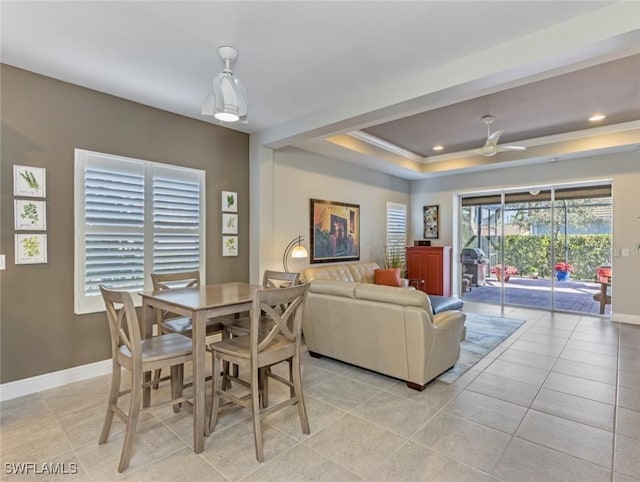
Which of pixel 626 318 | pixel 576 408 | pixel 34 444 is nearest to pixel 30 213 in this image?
pixel 34 444

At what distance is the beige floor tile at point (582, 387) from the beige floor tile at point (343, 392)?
5.60 ft

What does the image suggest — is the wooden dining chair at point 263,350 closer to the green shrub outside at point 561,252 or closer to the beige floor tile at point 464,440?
the beige floor tile at point 464,440

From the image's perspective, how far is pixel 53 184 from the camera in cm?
Result: 311

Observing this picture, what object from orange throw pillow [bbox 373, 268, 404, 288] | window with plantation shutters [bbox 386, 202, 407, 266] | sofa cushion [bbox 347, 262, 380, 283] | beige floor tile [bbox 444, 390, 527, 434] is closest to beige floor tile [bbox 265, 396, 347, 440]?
beige floor tile [bbox 444, 390, 527, 434]

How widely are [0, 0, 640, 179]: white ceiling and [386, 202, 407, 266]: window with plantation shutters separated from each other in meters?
3.33

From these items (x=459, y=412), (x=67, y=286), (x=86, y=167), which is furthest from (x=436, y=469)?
(x=86, y=167)

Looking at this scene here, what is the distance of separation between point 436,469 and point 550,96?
412 cm

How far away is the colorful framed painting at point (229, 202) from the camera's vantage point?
4.44 metres

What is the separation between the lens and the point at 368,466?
2.03 meters

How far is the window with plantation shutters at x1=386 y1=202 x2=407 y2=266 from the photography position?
7215 mm

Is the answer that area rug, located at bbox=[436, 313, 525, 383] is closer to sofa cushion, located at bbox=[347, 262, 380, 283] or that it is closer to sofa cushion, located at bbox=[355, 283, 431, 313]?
sofa cushion, located at bbox=[355, 283, 431, 313]

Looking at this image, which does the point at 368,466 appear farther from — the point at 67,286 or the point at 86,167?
the point at 86,167

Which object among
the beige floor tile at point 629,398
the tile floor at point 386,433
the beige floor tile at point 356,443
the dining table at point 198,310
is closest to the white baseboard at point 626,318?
the tile floor at point 386,433

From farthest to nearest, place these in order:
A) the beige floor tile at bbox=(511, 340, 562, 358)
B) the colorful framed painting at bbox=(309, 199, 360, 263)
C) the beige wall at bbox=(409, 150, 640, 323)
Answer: the colorful framed painting at bbox=(309, 199, 360, 263) → the beige wall at bbox=(409, 150, 640, 323) → the beige floor tile at bbox=(511, 340, 562, 358)
